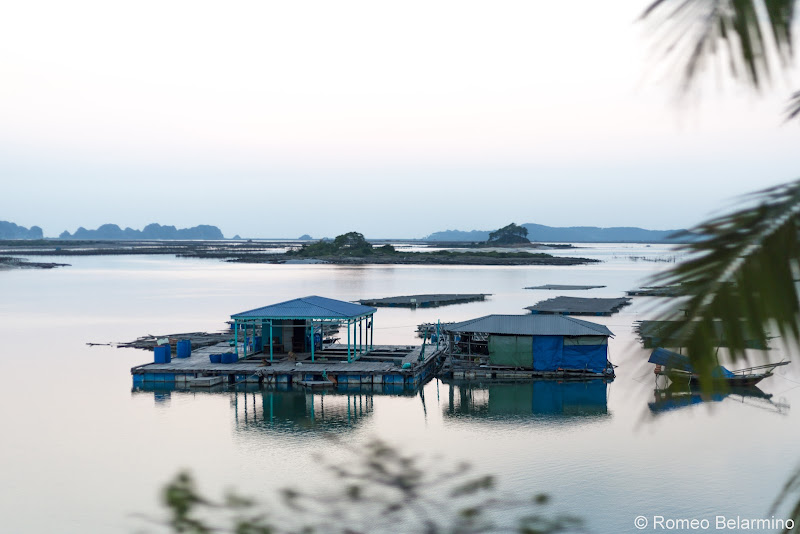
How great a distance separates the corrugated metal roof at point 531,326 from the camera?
1215 inches

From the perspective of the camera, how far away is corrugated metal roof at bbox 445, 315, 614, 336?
101ft

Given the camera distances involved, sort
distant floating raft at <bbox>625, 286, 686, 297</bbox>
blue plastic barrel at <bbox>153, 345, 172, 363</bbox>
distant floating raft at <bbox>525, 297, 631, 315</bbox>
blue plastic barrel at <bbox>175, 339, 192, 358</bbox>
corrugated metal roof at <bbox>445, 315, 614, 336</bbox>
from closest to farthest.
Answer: distant floating raft at <bbox>625, 286, 686, 297</bbox> < corrugated metal roof at <bbox>445, 315, 614, 336</bbox> < blue plastic barrel at <bbox>153, 345, 172, 363</bbox> < blue plastic barrel at <bbox>175, 339, 192, 358</bbox> < distant floating raft at <bbox>525, 297, 631, 315</bbox>

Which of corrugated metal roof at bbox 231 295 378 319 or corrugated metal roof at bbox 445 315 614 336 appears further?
corrugated metal roof at bbox 445 315 614 336

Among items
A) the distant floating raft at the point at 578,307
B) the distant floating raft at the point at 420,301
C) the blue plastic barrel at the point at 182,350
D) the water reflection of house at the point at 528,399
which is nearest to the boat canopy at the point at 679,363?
the water reflection of house at the point at 528,399

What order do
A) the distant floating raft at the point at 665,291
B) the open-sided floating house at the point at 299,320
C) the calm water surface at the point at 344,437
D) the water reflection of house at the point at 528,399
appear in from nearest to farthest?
1. the distant floating raft at the point at 665,291
2. the calm water surface at the point at 344,437
3. the water reflection of house at the point at 528,399
4. the open-sided floating house at the point at 299,320

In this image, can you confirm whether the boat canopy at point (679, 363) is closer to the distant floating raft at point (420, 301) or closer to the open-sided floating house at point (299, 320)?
the open-sided floating house at point (299, 320)

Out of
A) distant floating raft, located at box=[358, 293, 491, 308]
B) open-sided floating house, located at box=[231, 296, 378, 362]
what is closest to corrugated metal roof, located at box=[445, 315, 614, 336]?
open-sided floating house, located at box=[231, 296, 378, 362]

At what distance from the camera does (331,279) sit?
297 ft

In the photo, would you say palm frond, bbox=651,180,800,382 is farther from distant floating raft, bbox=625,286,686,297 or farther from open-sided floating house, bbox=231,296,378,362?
open-sided floating house, bbox=231,296,378,362

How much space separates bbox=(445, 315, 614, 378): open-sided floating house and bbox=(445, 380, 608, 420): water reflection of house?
72 cm

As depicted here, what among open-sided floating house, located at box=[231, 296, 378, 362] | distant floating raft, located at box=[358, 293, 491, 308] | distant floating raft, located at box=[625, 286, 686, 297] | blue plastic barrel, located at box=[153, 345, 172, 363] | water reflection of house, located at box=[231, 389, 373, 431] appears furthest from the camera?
distant floating raft, located at box=[358, 293, 491, 308]

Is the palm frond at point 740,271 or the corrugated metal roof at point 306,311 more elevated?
the palm frond at point 740,271

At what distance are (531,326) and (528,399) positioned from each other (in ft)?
14.0

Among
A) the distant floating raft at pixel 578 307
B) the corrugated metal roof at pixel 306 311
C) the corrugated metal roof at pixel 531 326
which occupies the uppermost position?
the corrugated metal roof at pixel 306 311
